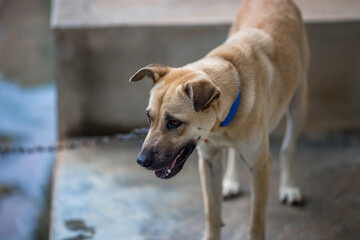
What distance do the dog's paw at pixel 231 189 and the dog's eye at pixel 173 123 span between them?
6.03ft

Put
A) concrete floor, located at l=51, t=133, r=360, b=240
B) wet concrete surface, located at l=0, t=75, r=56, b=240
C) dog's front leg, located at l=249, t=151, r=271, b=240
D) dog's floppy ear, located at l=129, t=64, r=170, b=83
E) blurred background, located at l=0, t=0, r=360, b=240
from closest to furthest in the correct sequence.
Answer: dog's floppy ear, located at l=129, t=64, r=170, b=83
dog's front leg, located at l=249, t=151, r=271, b=240
concrete floor, located at l=51, t=133, r=360, b=240
blurred background, located at l=0, t=0, r=360, b=240
wet concrete surface, located at l=0, t=75, r=56, b=240

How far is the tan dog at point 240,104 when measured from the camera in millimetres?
3184

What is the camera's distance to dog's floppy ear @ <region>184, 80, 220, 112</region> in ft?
10.0

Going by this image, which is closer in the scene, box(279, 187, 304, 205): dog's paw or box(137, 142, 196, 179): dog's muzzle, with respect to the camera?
box(137, 142, 196, 179): dog's muzzle

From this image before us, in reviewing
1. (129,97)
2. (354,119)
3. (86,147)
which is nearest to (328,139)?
(354,119)

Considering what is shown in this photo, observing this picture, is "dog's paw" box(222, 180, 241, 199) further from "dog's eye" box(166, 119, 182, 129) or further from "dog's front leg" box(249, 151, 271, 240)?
"dog's eye" box(166, 119, 182, 129)

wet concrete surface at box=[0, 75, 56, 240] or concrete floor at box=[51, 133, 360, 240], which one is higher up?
concrete floor at box=[51, 133, 360, 240]

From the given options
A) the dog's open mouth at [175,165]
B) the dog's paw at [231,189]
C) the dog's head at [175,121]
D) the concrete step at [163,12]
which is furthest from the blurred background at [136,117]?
the dog's head at [175,121]

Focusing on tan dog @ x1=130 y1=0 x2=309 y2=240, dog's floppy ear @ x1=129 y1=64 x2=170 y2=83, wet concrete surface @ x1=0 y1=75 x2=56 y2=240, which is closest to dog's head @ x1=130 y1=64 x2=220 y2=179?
tan dog @ x1=130 y1=0 x2=309 y2=240

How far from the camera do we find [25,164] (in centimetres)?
661

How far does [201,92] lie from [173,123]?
0.90 ft

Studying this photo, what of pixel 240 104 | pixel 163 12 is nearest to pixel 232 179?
pixel 240 104

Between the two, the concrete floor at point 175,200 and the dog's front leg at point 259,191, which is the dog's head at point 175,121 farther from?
the concrete floor at point 175,200

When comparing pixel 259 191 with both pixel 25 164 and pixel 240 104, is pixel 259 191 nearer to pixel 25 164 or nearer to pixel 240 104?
pixel 240 104
